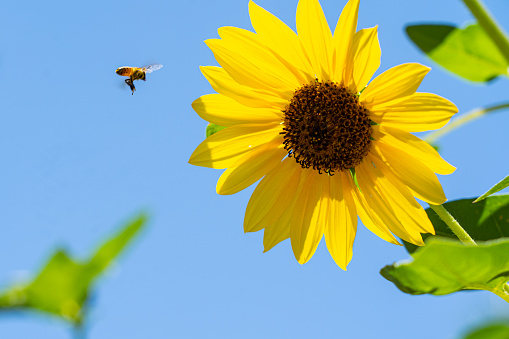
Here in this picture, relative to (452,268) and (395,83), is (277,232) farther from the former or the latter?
(452,268)

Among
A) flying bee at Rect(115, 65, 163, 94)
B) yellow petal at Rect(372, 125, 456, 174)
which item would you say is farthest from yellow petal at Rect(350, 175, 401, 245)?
flying bee at Rect(115, 65, 163, 94)

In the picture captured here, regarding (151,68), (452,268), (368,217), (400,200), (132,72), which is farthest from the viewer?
(151,68)

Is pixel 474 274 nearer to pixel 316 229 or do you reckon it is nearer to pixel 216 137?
pixel 316 229

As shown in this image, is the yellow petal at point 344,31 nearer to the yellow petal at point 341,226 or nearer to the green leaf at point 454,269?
the yellow petal at point 341,226

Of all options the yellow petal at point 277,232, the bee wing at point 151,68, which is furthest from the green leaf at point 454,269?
the bee wing at point 151,68

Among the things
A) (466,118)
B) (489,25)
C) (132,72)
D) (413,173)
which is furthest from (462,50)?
(132,72)
